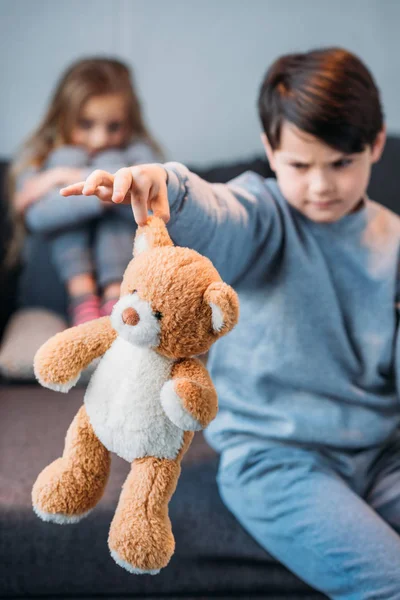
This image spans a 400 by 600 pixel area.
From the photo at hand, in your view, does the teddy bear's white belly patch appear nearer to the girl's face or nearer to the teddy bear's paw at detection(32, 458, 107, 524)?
the teddy bear's paw at detection(32, 458, 107, 524)

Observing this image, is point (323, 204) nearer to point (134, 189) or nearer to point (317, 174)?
point (317, 174)

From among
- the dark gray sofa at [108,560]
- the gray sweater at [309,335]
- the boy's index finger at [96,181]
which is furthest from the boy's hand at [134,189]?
the dark gray sofa at [108,560]

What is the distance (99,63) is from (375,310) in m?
0.91

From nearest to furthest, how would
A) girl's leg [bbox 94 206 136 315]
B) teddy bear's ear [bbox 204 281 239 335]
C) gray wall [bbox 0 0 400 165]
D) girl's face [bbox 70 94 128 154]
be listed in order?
teddy bear's ear [bbox 204 281 239 335], girl's leg [bbox 94 206 136 315], girl's face [bbox 70 94 128 154], gray wall [bbox 0 0 400 165]

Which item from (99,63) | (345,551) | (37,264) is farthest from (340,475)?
(99,63)

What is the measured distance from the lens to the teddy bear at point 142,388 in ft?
1.25

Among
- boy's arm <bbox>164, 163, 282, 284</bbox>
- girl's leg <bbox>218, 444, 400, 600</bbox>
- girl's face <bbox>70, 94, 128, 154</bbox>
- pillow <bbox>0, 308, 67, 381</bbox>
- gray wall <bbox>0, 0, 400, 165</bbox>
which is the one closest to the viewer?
boy's arm <bbox>164, 163, 282, 284</bbox>

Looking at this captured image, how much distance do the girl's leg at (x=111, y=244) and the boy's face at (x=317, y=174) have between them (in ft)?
1.42

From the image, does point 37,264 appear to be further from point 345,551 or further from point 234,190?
point 345,551

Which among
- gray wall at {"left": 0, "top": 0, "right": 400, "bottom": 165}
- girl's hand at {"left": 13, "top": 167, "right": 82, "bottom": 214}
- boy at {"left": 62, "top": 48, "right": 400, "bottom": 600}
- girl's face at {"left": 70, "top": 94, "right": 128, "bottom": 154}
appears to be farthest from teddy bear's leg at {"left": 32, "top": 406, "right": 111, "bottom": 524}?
gray wall at {"left": 0, "top": 0, "right": 400, "bottom": 165}

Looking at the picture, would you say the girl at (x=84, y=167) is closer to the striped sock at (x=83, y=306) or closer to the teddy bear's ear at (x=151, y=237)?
the striped sock at (x=83, y=306)

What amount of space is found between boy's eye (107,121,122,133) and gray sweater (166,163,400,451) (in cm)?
64

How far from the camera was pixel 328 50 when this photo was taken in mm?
751

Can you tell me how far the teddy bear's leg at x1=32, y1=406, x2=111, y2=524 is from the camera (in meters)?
0.41
